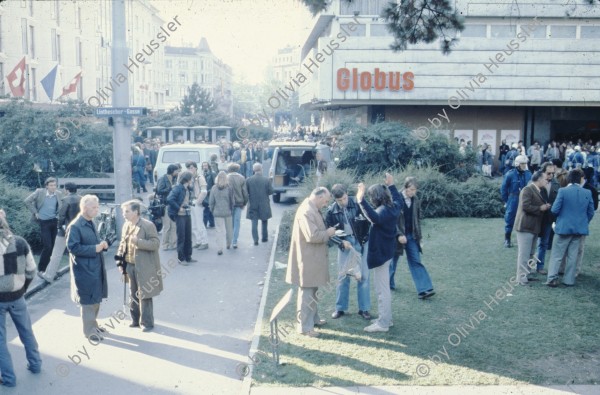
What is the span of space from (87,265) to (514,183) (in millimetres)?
8015

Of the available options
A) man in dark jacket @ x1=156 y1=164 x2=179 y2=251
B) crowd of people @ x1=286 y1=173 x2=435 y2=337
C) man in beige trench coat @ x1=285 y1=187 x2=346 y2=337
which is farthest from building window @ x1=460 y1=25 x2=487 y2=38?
man in beige trench coat @ x1=285 y1=187 x2=346 y2=337

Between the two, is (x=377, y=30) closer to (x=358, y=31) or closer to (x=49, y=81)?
(x=358, y=31)

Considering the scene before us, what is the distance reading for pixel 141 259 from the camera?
26.8 ft

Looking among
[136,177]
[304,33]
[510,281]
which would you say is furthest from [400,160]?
[304,33]

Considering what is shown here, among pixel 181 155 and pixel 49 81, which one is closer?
pixel 181 155

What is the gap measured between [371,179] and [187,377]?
33.9 feet

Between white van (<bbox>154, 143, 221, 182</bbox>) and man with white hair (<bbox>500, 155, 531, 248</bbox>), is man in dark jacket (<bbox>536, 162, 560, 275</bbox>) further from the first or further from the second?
white van (<bbox>154, 143, 221, 182</bbox>)

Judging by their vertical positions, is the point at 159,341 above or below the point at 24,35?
below

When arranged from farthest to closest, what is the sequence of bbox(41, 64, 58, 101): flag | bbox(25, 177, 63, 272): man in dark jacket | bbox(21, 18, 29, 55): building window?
bbox(21, 18, 29, 55): building window, bbox(41, 64, 58, 101): flag, bbox(25, 177, 63, 272): man in dark jacket

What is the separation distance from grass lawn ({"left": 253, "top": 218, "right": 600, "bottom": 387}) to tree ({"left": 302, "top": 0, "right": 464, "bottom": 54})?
162 inches

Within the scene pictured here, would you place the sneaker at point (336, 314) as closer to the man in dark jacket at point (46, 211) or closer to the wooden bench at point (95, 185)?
the man in dark jacket at point (46, 211)

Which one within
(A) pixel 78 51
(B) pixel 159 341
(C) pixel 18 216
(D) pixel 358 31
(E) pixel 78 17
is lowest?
(B) pixel 159 341

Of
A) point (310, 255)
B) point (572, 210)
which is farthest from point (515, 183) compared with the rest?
point (310, 255)

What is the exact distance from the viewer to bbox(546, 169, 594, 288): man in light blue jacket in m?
9.48
